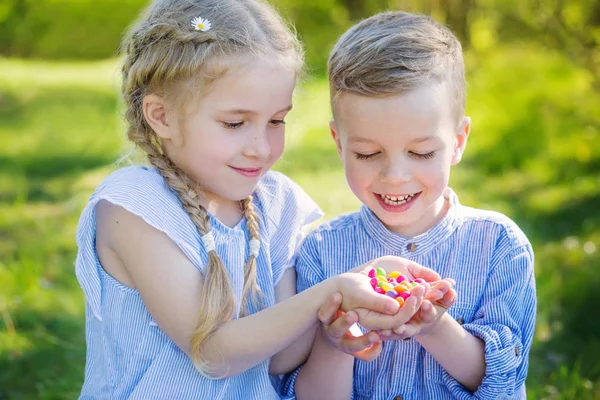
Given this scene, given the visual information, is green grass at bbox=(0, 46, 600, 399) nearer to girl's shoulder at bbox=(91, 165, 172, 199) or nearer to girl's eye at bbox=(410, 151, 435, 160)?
girl's shoulder at bbox=(91, 165, 172, 199)

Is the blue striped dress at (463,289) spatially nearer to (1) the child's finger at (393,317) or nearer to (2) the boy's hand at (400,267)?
(2) the boy's hand at (400,267)

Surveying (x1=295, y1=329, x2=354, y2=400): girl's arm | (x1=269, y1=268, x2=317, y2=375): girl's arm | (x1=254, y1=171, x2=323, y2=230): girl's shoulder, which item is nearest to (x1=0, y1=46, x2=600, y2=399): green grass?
(x1=254, y1=171, x2=323, y2=230): girl's shoulder

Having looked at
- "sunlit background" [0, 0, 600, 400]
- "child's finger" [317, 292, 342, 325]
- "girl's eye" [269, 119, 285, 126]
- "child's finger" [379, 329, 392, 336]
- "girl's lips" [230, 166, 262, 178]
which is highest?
"girl's eye" [269, 119, 285, 126]

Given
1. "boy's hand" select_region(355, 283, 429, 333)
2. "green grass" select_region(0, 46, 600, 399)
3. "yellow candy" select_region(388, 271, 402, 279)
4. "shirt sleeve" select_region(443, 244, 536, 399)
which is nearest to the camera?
"boy's hand" select_region(355, 283, 429, 333)

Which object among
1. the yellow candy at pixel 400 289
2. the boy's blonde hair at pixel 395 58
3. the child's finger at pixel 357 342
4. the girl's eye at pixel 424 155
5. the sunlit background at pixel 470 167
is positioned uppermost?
the boy's blonde hair at pixel 395 58

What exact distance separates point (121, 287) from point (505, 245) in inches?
47.3

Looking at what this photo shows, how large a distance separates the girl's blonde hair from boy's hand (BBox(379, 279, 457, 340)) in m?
0.49

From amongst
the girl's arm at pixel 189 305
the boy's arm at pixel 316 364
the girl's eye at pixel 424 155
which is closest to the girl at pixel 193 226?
the girl's arm at pixel 189 305

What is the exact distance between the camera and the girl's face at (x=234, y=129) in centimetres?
238

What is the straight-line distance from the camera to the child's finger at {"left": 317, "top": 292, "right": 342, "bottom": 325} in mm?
2275

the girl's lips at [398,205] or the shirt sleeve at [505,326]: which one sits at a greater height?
the girl's lips at [398,205]

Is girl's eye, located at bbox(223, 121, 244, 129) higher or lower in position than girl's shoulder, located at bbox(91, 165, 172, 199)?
higher

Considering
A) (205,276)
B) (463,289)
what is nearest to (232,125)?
(205,276)

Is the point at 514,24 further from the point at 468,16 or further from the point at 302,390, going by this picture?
the point at 302,390
